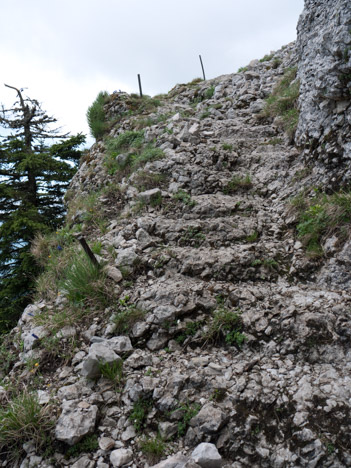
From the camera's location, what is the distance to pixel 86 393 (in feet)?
10.9

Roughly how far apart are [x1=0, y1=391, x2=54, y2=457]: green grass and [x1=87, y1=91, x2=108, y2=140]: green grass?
11.4 metres

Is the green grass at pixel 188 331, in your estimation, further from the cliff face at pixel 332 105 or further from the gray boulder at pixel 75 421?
the cliff face at pixel 332 105


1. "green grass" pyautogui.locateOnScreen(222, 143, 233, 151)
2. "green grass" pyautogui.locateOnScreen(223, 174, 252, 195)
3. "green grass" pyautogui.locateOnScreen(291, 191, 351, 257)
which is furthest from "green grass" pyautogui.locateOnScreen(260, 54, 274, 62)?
"green grass" pyautogui.locateOnScreen(291, 191, 351, 257)

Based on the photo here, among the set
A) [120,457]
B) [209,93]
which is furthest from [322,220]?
[209,93]

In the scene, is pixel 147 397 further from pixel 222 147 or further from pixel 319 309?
pixel 222 147

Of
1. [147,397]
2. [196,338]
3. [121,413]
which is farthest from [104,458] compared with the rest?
[196,338]

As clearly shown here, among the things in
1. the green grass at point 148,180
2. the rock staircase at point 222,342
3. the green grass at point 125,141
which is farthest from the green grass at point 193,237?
the green grass at point 125,141

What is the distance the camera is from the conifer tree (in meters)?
9.73

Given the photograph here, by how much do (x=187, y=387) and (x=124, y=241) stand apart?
299 cm

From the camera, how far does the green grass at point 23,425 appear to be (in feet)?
9.64

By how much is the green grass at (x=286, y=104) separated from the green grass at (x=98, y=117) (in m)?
7.01

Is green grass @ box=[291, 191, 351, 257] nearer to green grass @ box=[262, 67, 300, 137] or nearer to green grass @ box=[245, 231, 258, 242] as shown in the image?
green grass @ box=[245, 231, 258, 242]

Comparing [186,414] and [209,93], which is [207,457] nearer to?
[186,414]

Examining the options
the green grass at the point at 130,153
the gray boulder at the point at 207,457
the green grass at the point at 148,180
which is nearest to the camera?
the gray boulder at the point at 207,457
